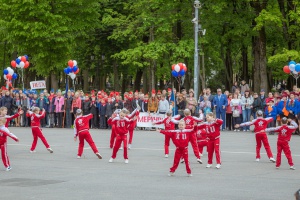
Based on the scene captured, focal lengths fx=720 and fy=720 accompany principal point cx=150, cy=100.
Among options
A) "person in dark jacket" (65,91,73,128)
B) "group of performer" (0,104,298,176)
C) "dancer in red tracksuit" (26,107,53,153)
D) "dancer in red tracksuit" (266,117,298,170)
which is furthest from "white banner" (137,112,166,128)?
"dancer in red tracksuit" (266,117,298,170)

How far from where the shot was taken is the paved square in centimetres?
1455

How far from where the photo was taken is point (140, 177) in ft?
57.2

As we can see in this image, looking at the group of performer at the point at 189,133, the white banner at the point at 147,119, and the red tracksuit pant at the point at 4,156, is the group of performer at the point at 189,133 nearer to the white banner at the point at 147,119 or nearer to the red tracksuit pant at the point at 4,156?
the red tracksuit pant at the point at 4,156

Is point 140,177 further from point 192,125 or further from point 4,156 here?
point 4,156

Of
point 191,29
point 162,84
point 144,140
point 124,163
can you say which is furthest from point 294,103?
point 162,84

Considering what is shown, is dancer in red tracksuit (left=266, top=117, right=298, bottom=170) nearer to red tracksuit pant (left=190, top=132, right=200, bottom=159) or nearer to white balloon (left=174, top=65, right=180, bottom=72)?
red tracksuit pant (left=190, top=132, right=200, bottom=159)

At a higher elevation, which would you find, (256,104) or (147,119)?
(256,104)

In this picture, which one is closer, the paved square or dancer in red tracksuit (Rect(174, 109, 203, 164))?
the paved square

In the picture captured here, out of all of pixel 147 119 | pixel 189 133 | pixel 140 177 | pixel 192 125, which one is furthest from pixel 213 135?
pixel 147 119

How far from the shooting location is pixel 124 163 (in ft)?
68.6

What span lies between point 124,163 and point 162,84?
54555mm

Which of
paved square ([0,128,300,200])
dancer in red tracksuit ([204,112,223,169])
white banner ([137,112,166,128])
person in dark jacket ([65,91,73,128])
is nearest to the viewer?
paved square ([0,128,300,200])

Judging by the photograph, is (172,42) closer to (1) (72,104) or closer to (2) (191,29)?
(2) (191,29)

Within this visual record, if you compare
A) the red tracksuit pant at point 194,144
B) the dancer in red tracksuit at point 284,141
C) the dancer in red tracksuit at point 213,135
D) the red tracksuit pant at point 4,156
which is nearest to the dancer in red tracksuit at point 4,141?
Answer: the red tracksuit pant at point 4,156
